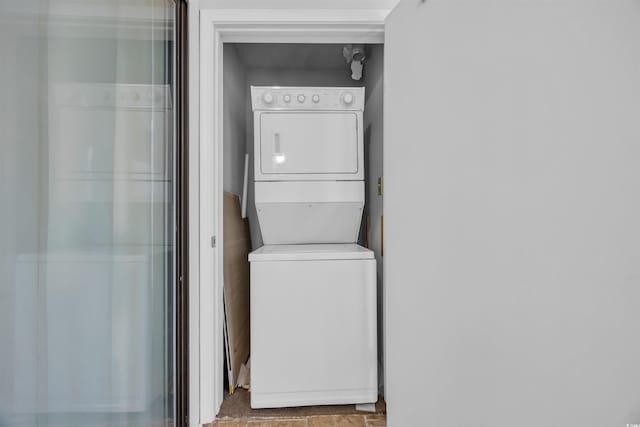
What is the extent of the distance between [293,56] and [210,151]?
59.6 inches

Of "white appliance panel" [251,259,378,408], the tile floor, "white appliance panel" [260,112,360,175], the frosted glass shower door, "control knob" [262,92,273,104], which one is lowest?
the tile floor

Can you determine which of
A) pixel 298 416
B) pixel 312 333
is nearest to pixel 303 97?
pixel 312 333

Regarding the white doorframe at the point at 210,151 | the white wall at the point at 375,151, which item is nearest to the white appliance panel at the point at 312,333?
the white doorframe at the point at 210,151

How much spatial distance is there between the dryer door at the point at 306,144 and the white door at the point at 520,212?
2.36 feet

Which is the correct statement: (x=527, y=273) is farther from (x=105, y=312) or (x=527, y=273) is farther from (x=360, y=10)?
(x=360, y=10)

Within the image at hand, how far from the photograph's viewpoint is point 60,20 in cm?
73

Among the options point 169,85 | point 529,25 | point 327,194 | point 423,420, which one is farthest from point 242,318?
point 529,25

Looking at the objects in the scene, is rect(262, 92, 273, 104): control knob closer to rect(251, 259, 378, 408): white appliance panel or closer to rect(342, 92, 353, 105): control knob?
rect(342, 92, 353, 105): control knob

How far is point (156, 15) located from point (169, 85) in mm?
243

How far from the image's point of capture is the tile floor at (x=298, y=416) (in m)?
→ 1.67

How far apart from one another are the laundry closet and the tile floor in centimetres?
6

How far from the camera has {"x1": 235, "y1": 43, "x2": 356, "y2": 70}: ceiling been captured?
2568 mm

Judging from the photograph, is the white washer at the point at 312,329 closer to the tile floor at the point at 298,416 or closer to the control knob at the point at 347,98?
the tile floor at the point at 298,416

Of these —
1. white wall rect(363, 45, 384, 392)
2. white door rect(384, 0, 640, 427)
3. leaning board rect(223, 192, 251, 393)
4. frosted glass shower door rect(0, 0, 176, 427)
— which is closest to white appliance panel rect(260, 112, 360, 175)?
white wall rect(363, 45, 384, 392)
